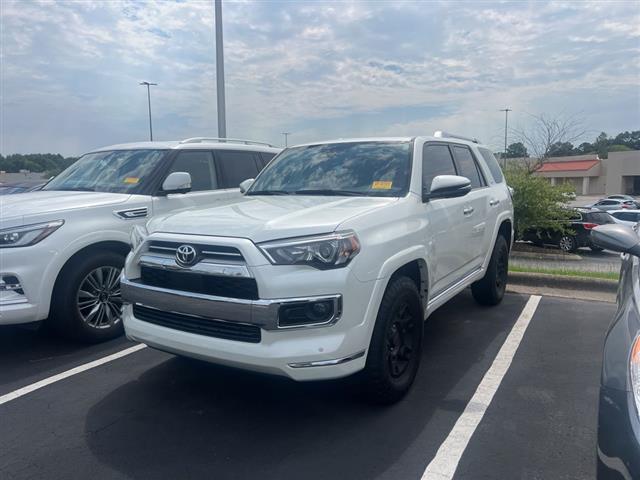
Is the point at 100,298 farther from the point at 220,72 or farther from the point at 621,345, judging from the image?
the point at 220,72

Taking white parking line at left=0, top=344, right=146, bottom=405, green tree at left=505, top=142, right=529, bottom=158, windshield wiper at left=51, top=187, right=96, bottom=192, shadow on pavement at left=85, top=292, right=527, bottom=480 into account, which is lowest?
shadow on pavement at left=85, top=292, right=527, bottom=480

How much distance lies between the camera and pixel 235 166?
21.7ft

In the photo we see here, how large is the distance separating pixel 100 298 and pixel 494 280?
4.20 metres

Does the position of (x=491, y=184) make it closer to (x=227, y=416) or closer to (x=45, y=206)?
(x=227, y=416)

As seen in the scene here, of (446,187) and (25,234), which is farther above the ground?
(446,187)

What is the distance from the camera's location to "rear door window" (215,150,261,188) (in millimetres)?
6457

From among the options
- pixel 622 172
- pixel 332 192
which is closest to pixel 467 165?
pixel 332 192

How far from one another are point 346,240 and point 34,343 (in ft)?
11.5

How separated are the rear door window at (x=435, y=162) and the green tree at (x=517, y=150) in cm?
1680

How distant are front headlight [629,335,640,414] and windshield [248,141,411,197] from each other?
2.10 meters

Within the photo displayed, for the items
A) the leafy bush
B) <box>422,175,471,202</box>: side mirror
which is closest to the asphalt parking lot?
<box>422,175,471,202</box>: side mirror

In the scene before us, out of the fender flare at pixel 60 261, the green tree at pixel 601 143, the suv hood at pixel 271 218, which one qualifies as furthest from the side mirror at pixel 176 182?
the green tree at pixel 601 143

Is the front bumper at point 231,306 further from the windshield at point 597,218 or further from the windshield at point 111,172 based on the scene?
the windshield at point 597,218

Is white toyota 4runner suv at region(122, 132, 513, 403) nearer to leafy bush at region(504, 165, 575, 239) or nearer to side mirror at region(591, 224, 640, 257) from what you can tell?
Result: side mirror at region(591, 224, 640, 257)
